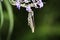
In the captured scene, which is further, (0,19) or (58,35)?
(0,19)

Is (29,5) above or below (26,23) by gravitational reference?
above

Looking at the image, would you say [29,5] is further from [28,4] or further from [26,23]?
[26,23]

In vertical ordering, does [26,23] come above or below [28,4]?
below

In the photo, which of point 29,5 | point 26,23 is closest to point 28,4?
point 29,5

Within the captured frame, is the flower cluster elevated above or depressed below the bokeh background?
above

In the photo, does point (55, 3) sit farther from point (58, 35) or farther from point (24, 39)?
point (24, 39)

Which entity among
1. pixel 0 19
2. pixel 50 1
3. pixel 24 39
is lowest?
pixel 24 39

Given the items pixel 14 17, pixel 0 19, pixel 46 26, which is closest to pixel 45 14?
pixel 46 26

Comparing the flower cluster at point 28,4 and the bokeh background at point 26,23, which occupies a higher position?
the flower cluster at point 28,4
